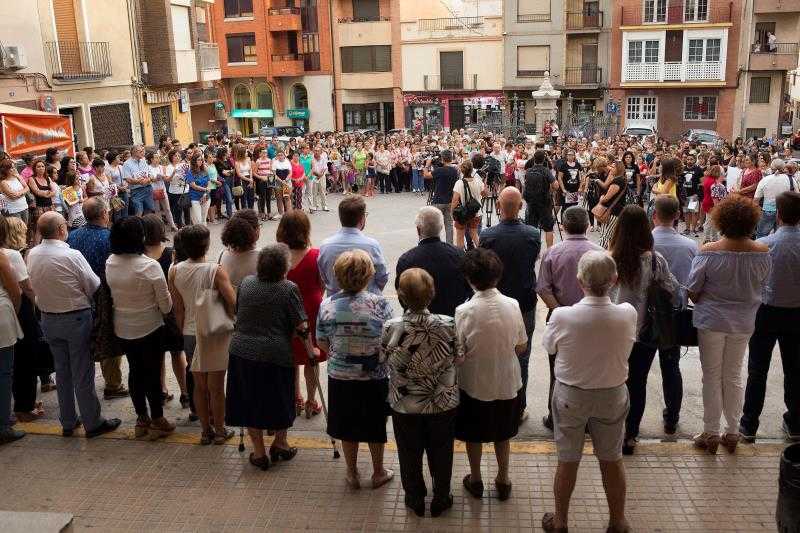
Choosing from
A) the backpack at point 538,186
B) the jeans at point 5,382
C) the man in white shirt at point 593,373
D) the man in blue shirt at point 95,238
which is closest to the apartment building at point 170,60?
the backpack at point 538,186

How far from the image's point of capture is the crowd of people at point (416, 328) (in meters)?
4.72

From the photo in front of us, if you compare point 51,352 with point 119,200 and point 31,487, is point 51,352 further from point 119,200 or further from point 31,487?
point 119,200

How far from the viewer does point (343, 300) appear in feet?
16.5

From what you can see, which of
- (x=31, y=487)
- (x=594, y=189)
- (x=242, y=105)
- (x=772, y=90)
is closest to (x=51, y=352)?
(x=31, y=487)

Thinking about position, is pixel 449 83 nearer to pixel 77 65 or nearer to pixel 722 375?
pixel 77 65

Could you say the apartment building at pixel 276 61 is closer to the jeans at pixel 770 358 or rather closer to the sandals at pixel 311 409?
the sandals at pixel 311 409

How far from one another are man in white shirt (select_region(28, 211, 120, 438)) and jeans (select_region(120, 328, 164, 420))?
37 centimetres

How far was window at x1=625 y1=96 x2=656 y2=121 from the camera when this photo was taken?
43.2 meters

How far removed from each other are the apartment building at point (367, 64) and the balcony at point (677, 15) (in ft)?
43.0

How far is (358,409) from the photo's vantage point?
516 centimetres

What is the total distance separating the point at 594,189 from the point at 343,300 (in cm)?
1009

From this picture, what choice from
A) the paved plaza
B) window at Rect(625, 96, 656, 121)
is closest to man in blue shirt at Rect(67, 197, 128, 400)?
the paved plaza

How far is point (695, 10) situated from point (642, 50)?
10.6ft

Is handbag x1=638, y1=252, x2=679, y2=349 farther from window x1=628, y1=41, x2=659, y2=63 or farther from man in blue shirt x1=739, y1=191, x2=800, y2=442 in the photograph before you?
window x1=628, y1=41, x2=659, y2=63
